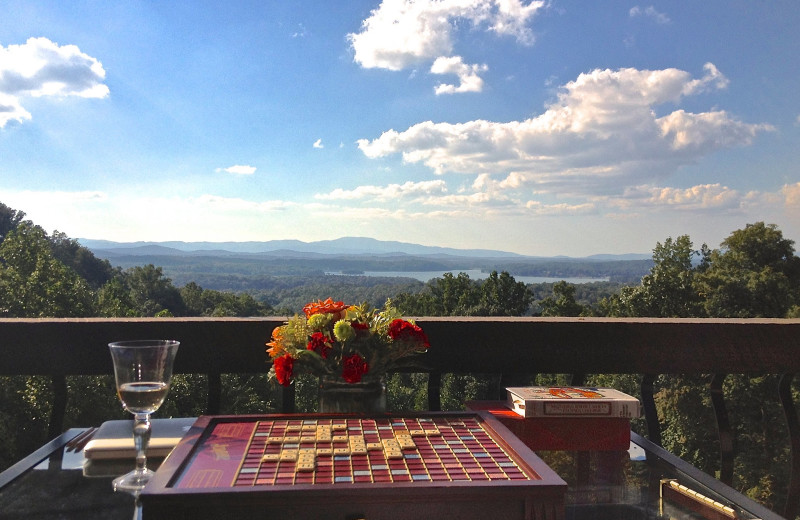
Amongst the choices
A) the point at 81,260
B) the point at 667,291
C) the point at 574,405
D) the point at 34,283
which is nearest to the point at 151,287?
the point at 81,260

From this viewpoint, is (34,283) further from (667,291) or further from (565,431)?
(565,431)

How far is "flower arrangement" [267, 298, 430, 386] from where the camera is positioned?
121 cm

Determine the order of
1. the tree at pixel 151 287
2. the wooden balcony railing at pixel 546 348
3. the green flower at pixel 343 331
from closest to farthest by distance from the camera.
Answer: the green flower at pixel 343 331, the wooden balcony railing at pixel 546 348, the tree at pixel 151 287

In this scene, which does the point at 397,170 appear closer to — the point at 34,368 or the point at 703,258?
the point at 703,258

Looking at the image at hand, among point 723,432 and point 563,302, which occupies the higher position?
point 723,432

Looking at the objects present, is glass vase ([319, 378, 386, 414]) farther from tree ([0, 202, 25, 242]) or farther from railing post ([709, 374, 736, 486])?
tree ([0, 202, 25, 242])

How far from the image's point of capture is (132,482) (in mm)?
1042

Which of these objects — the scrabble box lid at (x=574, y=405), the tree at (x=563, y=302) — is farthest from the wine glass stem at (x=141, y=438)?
the tree at (x=563, y=302)

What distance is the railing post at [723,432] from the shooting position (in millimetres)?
1655

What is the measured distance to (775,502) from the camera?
22.9 meters

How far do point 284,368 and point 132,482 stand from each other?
324mm

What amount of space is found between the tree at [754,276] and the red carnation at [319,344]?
26.3m

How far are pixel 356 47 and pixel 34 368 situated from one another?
64520 millimetres

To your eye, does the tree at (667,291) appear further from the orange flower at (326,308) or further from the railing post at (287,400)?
the orange flower at (326,308)
